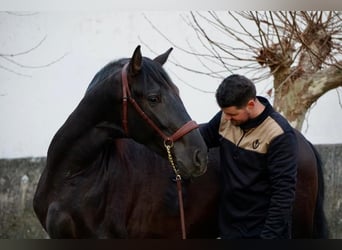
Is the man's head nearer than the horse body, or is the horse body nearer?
the man's head

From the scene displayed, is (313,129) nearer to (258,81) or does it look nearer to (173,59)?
(258,81)

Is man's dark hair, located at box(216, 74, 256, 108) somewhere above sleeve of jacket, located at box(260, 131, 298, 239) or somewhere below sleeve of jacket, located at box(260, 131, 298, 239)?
above

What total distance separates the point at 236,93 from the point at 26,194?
106 cm

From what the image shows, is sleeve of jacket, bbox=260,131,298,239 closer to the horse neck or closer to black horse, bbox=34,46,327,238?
black horse, bbox=34,46,327,238

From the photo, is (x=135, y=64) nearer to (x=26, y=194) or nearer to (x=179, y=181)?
(x=179, y=181)

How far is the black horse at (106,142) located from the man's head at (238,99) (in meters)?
0.15

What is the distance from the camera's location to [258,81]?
8.82 feet

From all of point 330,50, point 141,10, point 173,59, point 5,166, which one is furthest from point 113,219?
point 330,50

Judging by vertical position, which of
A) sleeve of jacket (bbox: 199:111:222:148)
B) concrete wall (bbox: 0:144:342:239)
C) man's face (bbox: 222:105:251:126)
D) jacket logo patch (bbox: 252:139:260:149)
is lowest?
concrete wall (bbox: 0:144:342:239)

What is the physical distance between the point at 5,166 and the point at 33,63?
500 mm

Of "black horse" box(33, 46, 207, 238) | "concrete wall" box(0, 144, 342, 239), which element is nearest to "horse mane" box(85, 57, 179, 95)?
"black horse" box(33, 46, 207, 238)

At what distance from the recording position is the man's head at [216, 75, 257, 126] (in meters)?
2.09

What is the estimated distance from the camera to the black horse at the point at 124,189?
2.21 metres


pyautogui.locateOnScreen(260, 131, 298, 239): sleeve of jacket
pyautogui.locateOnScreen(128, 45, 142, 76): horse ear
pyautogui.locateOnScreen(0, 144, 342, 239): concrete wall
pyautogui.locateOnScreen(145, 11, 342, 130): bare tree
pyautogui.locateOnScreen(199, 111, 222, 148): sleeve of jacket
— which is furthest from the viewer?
pyautogui.locateOnScreen(145, 11, 342, 130): bare tree
